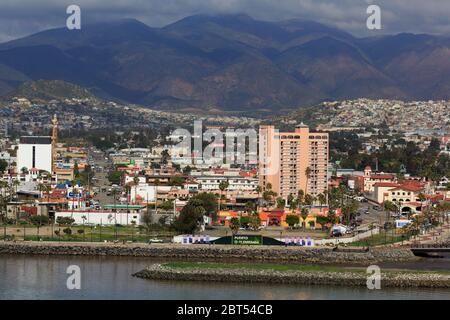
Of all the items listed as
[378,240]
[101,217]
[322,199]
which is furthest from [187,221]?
[322,199]

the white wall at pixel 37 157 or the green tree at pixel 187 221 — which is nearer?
the green tree at pixel 187 221

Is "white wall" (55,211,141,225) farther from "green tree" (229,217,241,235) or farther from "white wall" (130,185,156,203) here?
"white wall" (130,185,156,203)

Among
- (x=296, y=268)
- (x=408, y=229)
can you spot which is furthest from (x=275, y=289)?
(x=408, y=229)

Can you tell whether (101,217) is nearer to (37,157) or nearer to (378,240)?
(378,240)

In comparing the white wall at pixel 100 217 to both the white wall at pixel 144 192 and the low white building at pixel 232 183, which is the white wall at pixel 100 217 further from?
the low white building at pixel 232 183

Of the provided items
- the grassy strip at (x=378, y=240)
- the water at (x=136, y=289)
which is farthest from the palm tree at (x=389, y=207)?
the water at (x=136, y=289)
